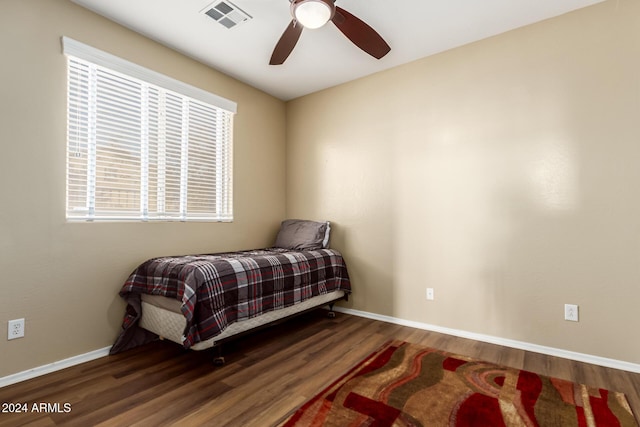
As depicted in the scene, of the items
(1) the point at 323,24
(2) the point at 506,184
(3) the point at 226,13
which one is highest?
(3) the point at 226,13

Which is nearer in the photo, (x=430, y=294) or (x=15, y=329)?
(x=15, y=329)

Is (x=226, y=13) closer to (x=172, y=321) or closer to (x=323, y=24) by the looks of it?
(x=323, y=24)

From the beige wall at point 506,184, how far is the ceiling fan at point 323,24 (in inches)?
43.0

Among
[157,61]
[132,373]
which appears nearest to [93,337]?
[132,373]

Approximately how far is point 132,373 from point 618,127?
3.75m

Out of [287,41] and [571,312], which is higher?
[287,41]

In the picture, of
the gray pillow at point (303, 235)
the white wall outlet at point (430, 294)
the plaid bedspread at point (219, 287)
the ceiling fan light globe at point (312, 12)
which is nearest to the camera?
the ceiling fan light globe at point (312, 12)

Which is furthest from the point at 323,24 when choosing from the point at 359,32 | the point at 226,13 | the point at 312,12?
the point at 226,13

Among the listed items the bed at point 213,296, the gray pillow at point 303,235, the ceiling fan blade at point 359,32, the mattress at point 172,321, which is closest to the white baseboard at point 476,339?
the bed at point 213,296

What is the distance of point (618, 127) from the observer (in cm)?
229

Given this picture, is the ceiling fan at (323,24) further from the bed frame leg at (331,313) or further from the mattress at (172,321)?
the bed frame leg at (331,313)

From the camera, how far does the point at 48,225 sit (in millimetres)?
2215

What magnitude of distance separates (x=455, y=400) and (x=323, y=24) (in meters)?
2.33

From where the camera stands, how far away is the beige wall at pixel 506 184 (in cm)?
230
